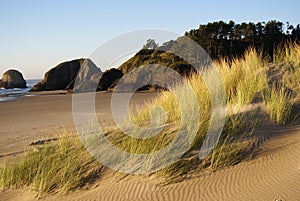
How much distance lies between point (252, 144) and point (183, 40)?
597 inches

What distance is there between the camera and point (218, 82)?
7.64 meters

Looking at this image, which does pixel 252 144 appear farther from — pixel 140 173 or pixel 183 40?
pixel 183 40

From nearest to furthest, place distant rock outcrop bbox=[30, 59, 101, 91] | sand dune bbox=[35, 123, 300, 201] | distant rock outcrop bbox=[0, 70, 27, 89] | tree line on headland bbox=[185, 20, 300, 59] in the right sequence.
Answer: sand dune bbox=[35, 123, 300, 201] < tree line on headland bbox=[185, 20, 300, 59] < distant rock outcrop bbox=[30, 59, 101, 91] < distant rock outcrop bbox=[0, 70, 27, 89]

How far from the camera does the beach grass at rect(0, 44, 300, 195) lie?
5.05m

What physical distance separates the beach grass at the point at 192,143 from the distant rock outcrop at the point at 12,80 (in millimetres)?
49357

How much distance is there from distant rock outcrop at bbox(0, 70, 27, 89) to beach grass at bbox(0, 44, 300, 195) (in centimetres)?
4936

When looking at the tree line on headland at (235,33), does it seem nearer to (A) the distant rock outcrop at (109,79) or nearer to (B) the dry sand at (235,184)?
(A) the distant rock outcrop at (109,79)

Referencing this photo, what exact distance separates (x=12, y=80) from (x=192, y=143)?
5239 cm

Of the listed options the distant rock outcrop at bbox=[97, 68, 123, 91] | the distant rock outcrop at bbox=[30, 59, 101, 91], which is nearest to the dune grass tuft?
the distant rock outcrop at bbox=[97, 68, 123, 91]

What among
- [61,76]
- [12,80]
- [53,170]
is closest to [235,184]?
[53,170]

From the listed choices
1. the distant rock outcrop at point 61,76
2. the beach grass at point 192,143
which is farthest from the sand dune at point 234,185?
the distant rock outcrop at point 61,76

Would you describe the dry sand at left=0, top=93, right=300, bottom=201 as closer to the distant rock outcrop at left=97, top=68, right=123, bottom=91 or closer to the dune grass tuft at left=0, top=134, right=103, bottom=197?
the dune grass tuft at left=0, top=134, right=103, bottom=197

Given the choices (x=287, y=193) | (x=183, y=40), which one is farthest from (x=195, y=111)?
(x=183, y=40)

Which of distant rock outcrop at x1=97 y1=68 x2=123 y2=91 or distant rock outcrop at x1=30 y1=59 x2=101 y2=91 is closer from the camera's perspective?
distant rock outcrop at x1=97 y1=68 x2=123 y2=91
